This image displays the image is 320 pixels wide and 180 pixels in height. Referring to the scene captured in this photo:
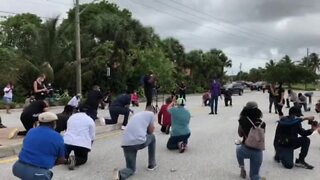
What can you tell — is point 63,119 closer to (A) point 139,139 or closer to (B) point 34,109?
(B) point 34,109

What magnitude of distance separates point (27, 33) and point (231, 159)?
31988 mm

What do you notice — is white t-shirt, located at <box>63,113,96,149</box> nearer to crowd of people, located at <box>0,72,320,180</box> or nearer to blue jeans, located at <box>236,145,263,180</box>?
crowd of people, located at <box>0,72,320,180</box>

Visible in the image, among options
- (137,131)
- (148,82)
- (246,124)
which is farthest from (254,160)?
(148,82)

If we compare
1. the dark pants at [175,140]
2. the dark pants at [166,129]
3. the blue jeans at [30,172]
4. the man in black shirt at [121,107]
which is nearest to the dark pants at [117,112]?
the man in black shirt at [121,107]

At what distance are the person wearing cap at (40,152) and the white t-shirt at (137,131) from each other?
10.1 feet

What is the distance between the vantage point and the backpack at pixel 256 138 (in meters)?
8.73

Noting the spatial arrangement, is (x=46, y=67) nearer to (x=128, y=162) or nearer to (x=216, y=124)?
(x=216, y=124)

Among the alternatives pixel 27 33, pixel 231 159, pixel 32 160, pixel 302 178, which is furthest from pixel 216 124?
pixel 27 33

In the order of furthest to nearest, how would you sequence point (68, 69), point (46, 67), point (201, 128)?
1. point (68, 69)
2. point (46, 67)
3. point (201, 128)

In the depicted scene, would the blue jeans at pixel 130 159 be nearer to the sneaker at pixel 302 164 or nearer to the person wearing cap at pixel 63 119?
the person wearing cap at pixel 63 119

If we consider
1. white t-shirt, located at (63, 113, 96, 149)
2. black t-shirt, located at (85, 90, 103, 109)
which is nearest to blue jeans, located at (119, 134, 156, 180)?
white t-shirt, located at (63, 113, 96, 149)

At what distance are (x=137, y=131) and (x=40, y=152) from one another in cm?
344

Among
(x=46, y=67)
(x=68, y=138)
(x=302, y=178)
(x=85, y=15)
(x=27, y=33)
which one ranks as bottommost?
(x=302, y=178)

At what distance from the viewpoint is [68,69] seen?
3556 centimetres
